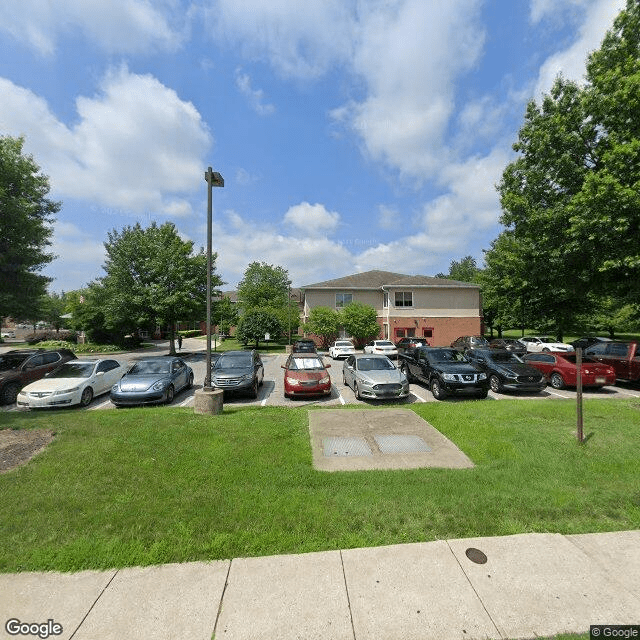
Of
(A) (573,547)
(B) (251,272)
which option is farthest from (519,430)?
(B) (251,272)

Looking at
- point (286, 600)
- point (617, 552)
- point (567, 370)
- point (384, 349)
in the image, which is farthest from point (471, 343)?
point (286, 600)

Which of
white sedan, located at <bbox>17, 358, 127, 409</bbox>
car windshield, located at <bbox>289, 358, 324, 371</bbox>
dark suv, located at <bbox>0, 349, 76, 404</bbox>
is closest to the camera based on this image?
white sedan, located at <bbox>17, 358, 127, 409</bbox>

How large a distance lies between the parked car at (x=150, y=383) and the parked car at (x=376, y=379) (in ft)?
19.6

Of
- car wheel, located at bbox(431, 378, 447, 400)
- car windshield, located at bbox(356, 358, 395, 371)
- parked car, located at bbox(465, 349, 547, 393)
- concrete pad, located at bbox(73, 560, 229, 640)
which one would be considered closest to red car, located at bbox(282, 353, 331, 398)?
car windshield, located at bbox(356, 358, 395, 371)

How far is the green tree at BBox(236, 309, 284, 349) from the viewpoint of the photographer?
3422cm

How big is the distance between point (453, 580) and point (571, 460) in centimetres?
388

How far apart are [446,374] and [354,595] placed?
869 cm

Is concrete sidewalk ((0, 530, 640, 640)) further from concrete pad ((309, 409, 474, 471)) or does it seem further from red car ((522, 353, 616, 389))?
red car ((522, 353, 616, 389))

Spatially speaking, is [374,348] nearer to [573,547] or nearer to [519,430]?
[519,430]

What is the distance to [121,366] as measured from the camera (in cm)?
1295

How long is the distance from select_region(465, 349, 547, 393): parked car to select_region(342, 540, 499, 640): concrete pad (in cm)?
947

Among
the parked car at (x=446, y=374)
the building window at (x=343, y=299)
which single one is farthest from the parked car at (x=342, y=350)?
the parked car at (x=446, y=374)

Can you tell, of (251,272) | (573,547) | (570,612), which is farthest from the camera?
(251,272)

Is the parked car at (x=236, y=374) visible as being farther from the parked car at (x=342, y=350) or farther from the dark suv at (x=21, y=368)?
the parked car at (x=342, y=350)
